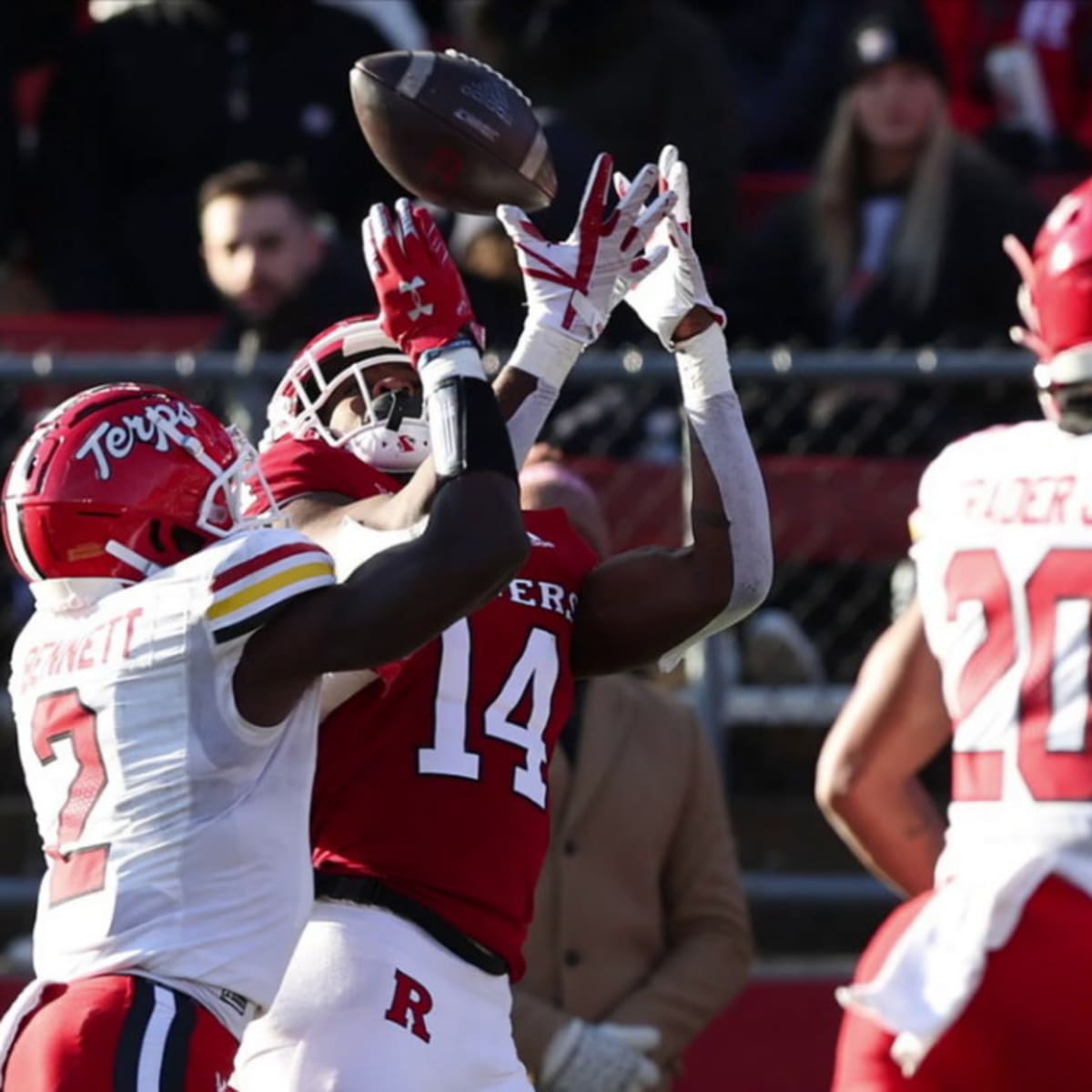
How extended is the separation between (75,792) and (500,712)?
67cm

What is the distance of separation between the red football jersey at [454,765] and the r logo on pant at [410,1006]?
13cm

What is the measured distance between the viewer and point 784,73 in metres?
8.37

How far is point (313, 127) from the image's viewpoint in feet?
25.5

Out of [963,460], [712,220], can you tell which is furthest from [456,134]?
[712,220]

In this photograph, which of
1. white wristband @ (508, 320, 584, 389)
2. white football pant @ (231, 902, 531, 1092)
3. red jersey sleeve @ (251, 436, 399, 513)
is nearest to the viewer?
white football pant @ (231, 902, 531, 1092)

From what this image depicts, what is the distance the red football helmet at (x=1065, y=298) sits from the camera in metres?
3.86

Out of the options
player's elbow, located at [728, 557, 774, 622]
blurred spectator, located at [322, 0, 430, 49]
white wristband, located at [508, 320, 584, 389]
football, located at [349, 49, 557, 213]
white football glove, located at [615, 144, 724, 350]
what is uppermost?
blurred spectator, located at [322, 0, 430, 49]

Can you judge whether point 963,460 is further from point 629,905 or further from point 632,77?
point 632,77

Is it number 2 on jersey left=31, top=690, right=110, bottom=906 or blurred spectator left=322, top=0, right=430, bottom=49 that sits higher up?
blurred spectator left=322, top=0, right=430, bottom=49

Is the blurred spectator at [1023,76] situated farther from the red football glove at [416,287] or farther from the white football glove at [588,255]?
the red football glove at [416,287]

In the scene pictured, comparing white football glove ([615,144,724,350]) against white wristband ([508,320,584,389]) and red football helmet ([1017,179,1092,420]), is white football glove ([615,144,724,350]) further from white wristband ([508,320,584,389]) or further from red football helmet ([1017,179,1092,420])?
red football helmet ([1017,179,1092,420])

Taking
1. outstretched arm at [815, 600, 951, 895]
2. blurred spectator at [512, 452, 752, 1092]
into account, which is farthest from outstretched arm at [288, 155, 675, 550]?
blurred spectator at [512, 452, 752, 1092]

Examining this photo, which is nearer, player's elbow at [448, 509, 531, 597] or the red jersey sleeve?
player's elbow at [448, 509, 531, 597]

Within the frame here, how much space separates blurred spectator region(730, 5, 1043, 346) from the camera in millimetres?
6961
